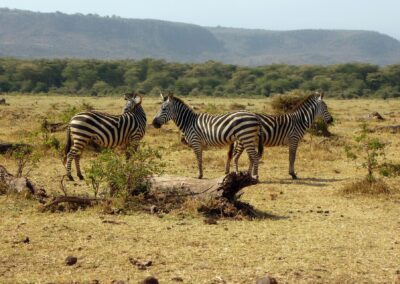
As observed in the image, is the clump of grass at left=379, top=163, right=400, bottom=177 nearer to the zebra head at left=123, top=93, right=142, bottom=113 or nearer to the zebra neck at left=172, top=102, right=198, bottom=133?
the zebra neck at left=172, top=102, right=198, bottom=133

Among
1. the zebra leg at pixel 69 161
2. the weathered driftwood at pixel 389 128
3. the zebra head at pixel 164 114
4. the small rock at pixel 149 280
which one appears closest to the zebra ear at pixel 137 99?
the zebra head at pixel 164 114

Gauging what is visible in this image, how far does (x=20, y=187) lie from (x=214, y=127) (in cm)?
432

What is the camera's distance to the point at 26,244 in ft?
24.9

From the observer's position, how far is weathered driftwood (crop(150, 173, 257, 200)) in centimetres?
915

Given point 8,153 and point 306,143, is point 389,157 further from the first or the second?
point 8,153

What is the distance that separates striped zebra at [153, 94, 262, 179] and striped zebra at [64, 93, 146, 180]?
0.60 meters

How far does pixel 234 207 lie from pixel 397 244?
2.32 metres

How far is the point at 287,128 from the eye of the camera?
44.6ft

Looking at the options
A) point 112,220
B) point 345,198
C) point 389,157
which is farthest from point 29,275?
point 389,157

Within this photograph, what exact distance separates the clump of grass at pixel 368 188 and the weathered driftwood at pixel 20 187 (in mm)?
5125

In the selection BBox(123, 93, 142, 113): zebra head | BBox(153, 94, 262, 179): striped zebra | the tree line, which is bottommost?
the tree line

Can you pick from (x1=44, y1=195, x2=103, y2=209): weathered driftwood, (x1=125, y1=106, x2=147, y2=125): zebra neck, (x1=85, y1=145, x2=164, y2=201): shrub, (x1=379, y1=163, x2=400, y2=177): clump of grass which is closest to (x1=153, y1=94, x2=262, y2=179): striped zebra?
(x1=125, y1=106, x2=147, y2=125): zebra neck

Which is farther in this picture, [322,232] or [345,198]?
[345,198]

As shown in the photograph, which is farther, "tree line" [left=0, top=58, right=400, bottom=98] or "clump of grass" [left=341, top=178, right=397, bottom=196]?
"tree line" [left=0, top=58, right=400, bottom=98]
